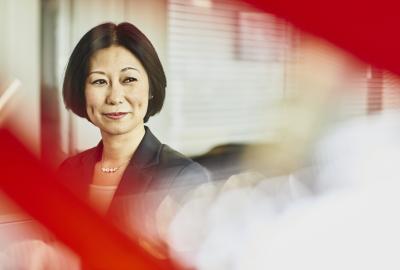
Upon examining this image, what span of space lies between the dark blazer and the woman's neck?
1cm

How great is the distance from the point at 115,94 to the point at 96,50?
0.29 ft

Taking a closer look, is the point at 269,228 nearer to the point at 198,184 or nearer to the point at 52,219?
the point at 198,184

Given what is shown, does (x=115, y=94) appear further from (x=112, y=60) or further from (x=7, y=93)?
(x=7, y=93)

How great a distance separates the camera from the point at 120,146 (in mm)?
1206

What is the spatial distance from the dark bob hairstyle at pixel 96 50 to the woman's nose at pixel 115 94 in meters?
0.05

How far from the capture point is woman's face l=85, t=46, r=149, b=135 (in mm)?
1157

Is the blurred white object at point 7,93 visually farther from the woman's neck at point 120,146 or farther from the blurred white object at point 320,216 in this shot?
the blurred white object at point 320,216

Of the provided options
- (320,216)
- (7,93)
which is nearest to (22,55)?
(7,93)

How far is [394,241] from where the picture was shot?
144 centimetres

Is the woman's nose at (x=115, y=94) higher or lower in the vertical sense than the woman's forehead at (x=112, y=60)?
lower

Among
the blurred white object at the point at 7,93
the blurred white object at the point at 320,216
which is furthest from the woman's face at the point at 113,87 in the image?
the blurred white object at the point at 320,216

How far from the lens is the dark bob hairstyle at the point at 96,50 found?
1.15m

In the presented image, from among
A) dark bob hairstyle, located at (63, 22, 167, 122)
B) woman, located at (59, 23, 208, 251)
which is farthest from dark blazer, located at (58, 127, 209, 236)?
dark bob hairstyle, located at (63, 22, 167, 122)

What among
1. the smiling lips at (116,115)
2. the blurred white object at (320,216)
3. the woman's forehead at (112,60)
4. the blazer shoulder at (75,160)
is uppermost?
the woman's forehead at (112,60)
